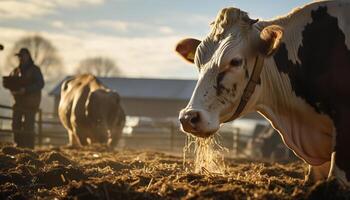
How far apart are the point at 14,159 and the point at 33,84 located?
271 inches

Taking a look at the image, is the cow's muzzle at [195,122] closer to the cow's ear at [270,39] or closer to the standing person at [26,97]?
the cow's ear at [270,39]

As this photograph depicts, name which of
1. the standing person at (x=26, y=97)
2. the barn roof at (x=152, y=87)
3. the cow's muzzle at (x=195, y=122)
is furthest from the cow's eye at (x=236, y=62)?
the barn roof at (x=152, y=87)

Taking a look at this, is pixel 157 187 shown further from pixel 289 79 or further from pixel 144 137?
pixel 144 137

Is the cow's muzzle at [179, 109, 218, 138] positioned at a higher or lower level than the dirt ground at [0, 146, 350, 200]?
higher

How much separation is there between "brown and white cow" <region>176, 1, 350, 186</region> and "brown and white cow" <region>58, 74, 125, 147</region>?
9.82m

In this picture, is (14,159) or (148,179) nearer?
(148,179)

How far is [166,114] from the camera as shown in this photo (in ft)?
171

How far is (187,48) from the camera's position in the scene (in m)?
5.72

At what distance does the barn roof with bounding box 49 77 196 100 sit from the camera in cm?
5266

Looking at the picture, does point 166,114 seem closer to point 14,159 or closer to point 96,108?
point 96,108

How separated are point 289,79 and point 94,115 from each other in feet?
33.2

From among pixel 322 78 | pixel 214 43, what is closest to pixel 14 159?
pixel 214 43

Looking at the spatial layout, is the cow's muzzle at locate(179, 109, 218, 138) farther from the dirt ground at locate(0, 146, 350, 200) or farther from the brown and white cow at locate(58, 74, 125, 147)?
the brown and white cow at locate(58, 74, 125, 147)

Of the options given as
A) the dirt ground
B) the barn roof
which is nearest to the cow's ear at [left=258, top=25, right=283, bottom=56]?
the dirt ground
